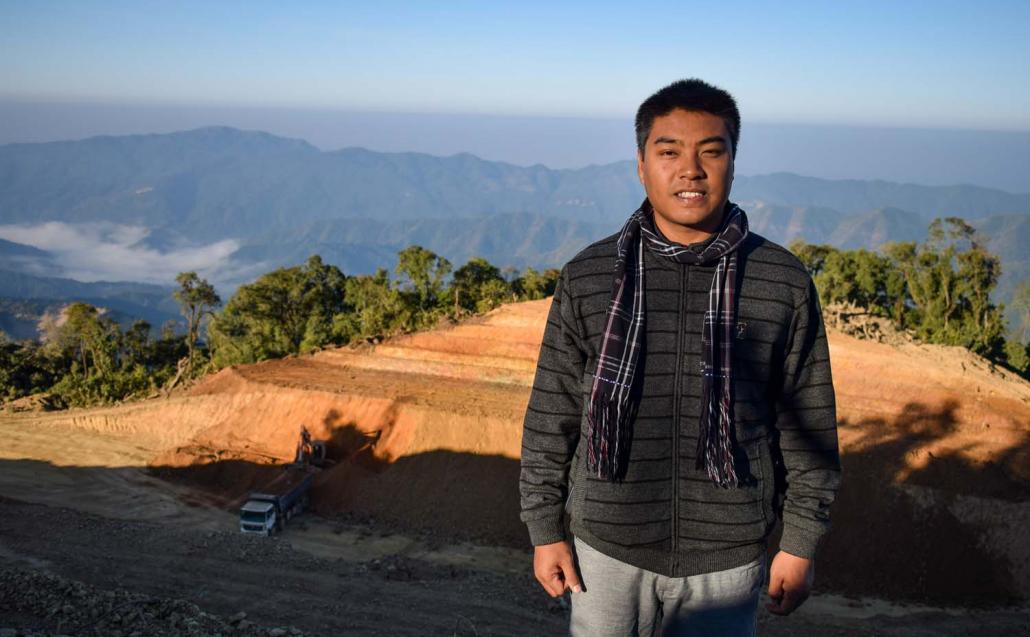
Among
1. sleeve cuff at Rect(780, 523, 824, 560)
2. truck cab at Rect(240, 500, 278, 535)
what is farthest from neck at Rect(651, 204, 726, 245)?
truck cab at Rect(240, 500, 278, 535)

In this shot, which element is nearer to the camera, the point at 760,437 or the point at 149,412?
the point at 760,437

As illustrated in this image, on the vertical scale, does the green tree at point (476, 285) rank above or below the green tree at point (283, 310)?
above

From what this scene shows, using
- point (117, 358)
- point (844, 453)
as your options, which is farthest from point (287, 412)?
point (117, 358)

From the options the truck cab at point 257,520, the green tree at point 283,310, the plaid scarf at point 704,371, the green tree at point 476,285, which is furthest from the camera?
the green tree at point 476,285

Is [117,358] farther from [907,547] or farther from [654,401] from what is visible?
[654,401]

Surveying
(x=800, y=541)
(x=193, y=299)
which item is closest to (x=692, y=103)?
(x=800, y=541)

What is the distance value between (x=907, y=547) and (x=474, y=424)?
8.30 meters

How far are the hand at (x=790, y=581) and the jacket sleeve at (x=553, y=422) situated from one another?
0.71 meters

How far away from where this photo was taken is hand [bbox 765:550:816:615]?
241cm

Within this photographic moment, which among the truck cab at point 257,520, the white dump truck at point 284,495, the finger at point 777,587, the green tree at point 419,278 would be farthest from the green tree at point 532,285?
the finger at point 777,587

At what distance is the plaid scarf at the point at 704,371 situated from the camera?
227 cm

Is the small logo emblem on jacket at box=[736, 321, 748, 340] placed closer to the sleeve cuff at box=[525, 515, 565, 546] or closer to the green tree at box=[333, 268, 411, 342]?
the sleeve cuff at box=[525, 515, 565, 546]

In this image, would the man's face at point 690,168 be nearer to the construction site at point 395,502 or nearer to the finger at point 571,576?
the finger at point 571,576

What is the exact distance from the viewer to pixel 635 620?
248 centimetres
